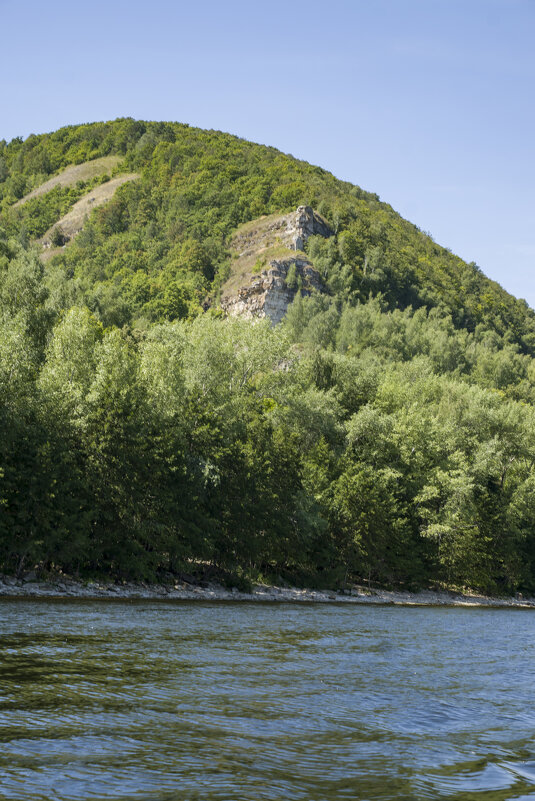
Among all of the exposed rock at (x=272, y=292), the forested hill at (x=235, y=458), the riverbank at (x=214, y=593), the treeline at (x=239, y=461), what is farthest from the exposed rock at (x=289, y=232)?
the riverbank at (x=214, y=593)

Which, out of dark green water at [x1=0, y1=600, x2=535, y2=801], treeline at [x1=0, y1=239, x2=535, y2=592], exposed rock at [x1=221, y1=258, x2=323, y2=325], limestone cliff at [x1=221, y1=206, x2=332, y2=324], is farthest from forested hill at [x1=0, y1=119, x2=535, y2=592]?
limestone cliff at [x1=221, y1=206, x2=332, y2=324]


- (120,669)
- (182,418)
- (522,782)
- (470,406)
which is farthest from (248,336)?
(522,782)

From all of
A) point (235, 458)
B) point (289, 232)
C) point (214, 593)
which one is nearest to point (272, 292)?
point (289, 232)

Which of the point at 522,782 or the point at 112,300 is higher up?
the point at 112,300

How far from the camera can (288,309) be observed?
163 meters

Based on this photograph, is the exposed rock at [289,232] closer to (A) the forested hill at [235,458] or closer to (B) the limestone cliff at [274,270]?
(B) the limestone cliff at [274,270]

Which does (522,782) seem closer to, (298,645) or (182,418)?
(298,645)

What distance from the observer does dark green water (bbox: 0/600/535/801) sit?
10.5 meters

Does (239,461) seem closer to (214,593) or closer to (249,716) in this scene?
(214,593)

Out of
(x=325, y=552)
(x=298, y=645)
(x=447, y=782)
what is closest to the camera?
(x=447, y=782)

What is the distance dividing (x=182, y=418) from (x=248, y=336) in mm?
22206

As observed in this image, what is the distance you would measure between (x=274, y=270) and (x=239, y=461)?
12478 centimetres

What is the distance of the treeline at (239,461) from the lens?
43938 millimetres

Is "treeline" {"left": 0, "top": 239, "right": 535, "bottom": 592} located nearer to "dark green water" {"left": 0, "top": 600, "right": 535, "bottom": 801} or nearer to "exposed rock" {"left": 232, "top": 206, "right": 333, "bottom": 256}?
"dark green water" {"left": 0, "top": 600, "right": 535, "bottom": 801}
